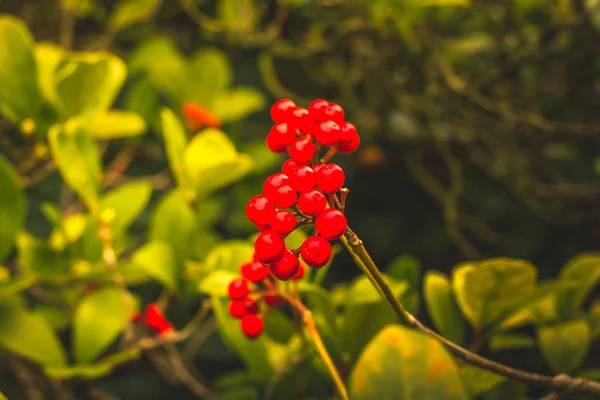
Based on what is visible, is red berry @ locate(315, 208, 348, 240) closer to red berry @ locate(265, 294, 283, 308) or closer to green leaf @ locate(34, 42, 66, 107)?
red berry @ locate(265, 294, 283, 308)

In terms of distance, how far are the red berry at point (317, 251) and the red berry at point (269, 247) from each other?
19 millimetres

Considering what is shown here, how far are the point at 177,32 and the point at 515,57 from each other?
89 cm

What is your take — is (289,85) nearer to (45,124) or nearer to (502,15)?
(502,15)

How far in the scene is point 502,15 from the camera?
1.22 metres

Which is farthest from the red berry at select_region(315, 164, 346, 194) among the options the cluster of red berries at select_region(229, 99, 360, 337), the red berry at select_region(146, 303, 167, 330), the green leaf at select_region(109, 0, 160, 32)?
the green leaf at select_region(109, 0, 160, 32)

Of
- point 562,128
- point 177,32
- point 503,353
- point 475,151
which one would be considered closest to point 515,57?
point 562,128

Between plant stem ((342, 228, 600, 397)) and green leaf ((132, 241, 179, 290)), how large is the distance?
347 millimetres

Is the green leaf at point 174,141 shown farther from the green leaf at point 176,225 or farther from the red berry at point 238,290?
the red berry at point 238,290

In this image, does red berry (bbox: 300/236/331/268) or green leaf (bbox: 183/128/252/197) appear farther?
green leaf (bbox: 183/128/252/197)

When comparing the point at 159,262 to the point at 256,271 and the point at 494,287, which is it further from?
the point at 494,287

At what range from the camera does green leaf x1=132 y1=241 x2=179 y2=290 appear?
0.63m

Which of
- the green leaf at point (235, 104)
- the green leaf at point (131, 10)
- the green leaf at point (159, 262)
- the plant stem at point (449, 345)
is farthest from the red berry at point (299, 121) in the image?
the green leaf at point (131, 10)

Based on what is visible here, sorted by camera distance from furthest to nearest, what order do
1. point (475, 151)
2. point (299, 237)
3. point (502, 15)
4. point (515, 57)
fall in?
1. point (475, 151)
2. point (502, 15)
3. point (515, 57)
4. point (299, 237)

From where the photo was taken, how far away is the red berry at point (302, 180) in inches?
14.2
